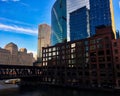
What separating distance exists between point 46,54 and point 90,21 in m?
77.6

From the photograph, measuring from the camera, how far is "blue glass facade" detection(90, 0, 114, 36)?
7210 inches

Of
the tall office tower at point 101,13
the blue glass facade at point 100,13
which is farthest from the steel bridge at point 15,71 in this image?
the tall office tower at point 101,13

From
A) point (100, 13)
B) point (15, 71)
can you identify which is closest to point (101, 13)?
point (100, 13)

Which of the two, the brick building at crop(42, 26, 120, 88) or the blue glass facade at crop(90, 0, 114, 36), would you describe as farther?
the blue glass facade at crop(90, 0, 114, 36)

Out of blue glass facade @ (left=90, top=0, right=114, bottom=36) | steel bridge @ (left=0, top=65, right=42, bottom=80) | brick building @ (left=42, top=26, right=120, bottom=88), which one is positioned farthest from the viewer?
blue glass facade @ (left=90, top=0, right=114, bottom=36)

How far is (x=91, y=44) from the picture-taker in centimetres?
11000

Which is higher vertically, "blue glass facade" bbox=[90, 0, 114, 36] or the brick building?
"blue glass facade" bbox=[90, 0, 114, 36]

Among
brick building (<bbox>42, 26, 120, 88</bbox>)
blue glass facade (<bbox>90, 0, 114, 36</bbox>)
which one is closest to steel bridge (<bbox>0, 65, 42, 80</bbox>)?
brick building (<bbox>42, 26, 120, 88</bbox>)

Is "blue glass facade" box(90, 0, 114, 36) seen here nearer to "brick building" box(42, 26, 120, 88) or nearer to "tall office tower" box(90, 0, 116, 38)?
"tall office tower" box(90, 0, 116, 38)

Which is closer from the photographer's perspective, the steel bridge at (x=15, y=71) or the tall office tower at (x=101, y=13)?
the steel bridge at (x=15, y=71)

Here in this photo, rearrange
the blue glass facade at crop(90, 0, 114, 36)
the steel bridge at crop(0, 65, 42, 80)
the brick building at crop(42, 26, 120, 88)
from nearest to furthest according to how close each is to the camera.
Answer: the brick building at crop(42, 26, 120, 88) < the steel bridge at crop(0, 65, 42, 80) < the blue glass facade at crop(90, 0, 114, 36)

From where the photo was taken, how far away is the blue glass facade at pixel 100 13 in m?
183

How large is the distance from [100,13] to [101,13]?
125 cm

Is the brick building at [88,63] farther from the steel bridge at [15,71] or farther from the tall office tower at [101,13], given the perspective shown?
the tall office tower at [101,13]
